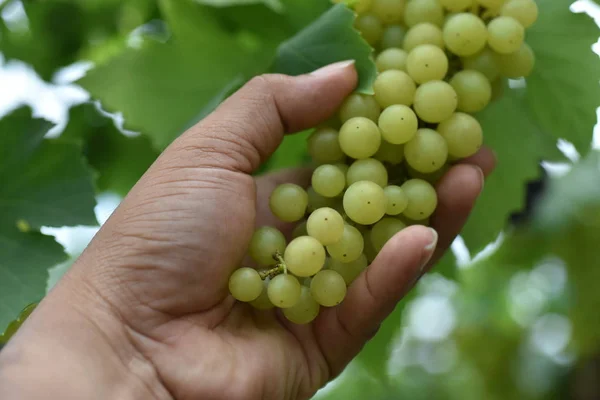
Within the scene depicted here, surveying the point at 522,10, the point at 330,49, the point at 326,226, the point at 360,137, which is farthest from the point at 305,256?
the point at 522,10

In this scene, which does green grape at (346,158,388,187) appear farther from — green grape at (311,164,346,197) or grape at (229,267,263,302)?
grape at (229,267,263,302)

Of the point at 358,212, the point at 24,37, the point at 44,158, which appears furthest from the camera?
the point at 24,37

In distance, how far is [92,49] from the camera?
3.37 ft

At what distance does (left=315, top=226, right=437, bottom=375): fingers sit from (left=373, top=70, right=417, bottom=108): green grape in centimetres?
15

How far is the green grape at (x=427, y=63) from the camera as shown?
628 mm

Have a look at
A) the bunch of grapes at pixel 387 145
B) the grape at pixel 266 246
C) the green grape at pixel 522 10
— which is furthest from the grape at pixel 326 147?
the green grape at pixel 522 10

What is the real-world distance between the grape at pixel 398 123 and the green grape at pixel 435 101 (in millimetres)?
16

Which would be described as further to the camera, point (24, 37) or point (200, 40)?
point (24, 37)

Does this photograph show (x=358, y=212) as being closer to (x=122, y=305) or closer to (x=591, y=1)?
(x=122, y=305)

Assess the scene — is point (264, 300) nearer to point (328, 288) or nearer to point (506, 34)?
point (328, 288)

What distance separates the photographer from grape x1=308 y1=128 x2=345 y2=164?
652mm

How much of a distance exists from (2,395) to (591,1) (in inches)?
29.9

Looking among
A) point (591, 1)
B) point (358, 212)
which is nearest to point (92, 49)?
point (358, 212)

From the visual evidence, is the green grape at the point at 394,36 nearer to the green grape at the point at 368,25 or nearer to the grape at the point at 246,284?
the green grape at the point at 368,25
